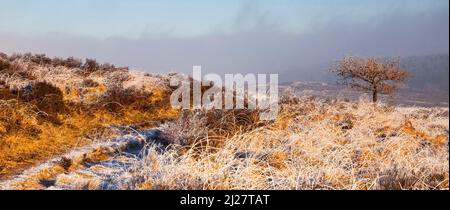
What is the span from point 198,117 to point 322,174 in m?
3.97

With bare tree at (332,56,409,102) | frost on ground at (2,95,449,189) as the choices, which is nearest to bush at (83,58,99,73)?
frost on ground at (2,95,449,189)

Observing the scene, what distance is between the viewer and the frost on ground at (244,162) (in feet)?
21.1

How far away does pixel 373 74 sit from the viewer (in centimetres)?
2838

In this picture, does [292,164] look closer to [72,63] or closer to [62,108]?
[62,108]

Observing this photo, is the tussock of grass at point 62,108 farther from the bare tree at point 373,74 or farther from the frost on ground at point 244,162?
the bare tree at point 373,74

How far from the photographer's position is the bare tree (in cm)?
2825

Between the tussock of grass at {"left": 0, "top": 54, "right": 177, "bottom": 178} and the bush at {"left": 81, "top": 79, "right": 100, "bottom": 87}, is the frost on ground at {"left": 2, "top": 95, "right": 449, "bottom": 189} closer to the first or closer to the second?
the tussock of grass at {"left": 0, "top": 54, "right": 177, "bottom": 178}

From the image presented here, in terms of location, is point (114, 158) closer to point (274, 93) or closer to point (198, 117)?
point (198, 117)

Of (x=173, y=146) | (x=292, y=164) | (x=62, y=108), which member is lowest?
(x=292, y=164)

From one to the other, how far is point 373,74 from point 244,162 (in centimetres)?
2230

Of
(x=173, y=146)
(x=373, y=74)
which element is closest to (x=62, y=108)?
(x=173, y=146)

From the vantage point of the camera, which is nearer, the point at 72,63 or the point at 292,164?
the point at 292,164

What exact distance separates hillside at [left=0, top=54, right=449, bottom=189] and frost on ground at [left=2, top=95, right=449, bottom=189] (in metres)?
0.02
